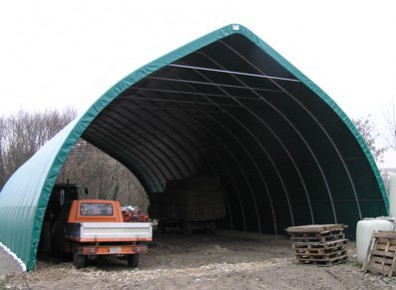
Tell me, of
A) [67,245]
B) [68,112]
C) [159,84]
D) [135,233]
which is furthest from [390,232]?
[68,112]

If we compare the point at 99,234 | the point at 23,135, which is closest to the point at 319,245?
the point at 99,234

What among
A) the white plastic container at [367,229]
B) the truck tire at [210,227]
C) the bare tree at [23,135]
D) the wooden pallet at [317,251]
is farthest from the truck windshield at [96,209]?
the bare tree at [23,135]

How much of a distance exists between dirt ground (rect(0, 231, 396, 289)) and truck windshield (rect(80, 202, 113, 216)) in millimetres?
1410

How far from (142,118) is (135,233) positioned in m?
10.2

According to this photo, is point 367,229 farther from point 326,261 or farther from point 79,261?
point 79,261

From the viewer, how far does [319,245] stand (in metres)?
12.1

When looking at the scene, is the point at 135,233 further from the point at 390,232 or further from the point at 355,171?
the point at 355,171

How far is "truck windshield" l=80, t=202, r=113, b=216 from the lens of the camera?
13.6m

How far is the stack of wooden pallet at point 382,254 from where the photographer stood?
10.5 m

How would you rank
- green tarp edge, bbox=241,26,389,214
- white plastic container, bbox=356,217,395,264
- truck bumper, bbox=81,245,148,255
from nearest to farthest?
white plastic container, bbox=356,217,395,264 → truck bumper, bbox=81,245,148,255 → green tarp edge, bbox=241,26,389,214

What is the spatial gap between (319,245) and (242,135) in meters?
8.78

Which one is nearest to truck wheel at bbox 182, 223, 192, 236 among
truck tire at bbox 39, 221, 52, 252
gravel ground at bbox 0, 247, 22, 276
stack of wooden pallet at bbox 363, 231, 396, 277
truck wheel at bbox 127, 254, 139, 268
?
truck tire at bbox 39, 221, 52, 252

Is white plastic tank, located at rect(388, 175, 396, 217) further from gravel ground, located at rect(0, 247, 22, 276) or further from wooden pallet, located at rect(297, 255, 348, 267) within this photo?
gravel ground, located at rect(0, 247, 22, 276)

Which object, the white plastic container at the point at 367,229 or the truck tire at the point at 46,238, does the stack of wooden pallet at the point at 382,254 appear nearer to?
the white plastic container at the point at 367,229
